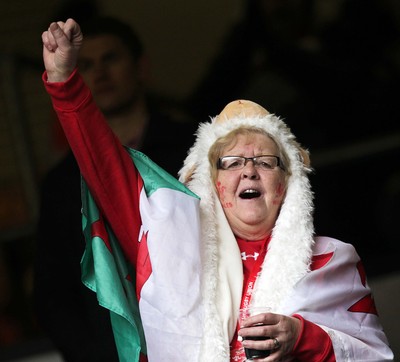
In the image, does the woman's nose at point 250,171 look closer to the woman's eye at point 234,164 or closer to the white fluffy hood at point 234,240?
the woman's eye at point 234,164

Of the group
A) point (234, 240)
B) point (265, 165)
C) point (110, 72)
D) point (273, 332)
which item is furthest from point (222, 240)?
point (110, 72)

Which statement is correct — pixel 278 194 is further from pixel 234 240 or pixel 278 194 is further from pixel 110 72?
pixel 110 72

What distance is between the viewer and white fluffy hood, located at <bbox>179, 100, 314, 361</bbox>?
Result: 376 centimetres

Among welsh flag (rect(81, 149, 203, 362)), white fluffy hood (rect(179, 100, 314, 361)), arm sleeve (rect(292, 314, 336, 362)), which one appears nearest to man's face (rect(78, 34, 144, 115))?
white fluffy hood (rect(179, 100, 314, 361))

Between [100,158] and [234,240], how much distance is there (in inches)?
19.2

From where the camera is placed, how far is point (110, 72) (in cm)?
471

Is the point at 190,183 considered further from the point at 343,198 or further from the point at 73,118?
the point at 343,198

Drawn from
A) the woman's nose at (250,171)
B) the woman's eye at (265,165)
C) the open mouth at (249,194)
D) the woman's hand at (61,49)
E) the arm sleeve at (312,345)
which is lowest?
the arm sleeve at (312,345)

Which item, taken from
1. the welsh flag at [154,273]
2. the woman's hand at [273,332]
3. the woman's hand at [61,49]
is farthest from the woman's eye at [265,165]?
the woman's hand at [61,49]

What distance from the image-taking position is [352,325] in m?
3.85

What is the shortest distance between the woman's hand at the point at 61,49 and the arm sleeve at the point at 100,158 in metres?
0.03

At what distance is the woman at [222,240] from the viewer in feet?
12.1

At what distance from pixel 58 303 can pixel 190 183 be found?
777 mm

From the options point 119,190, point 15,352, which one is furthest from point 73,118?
point 15,352
